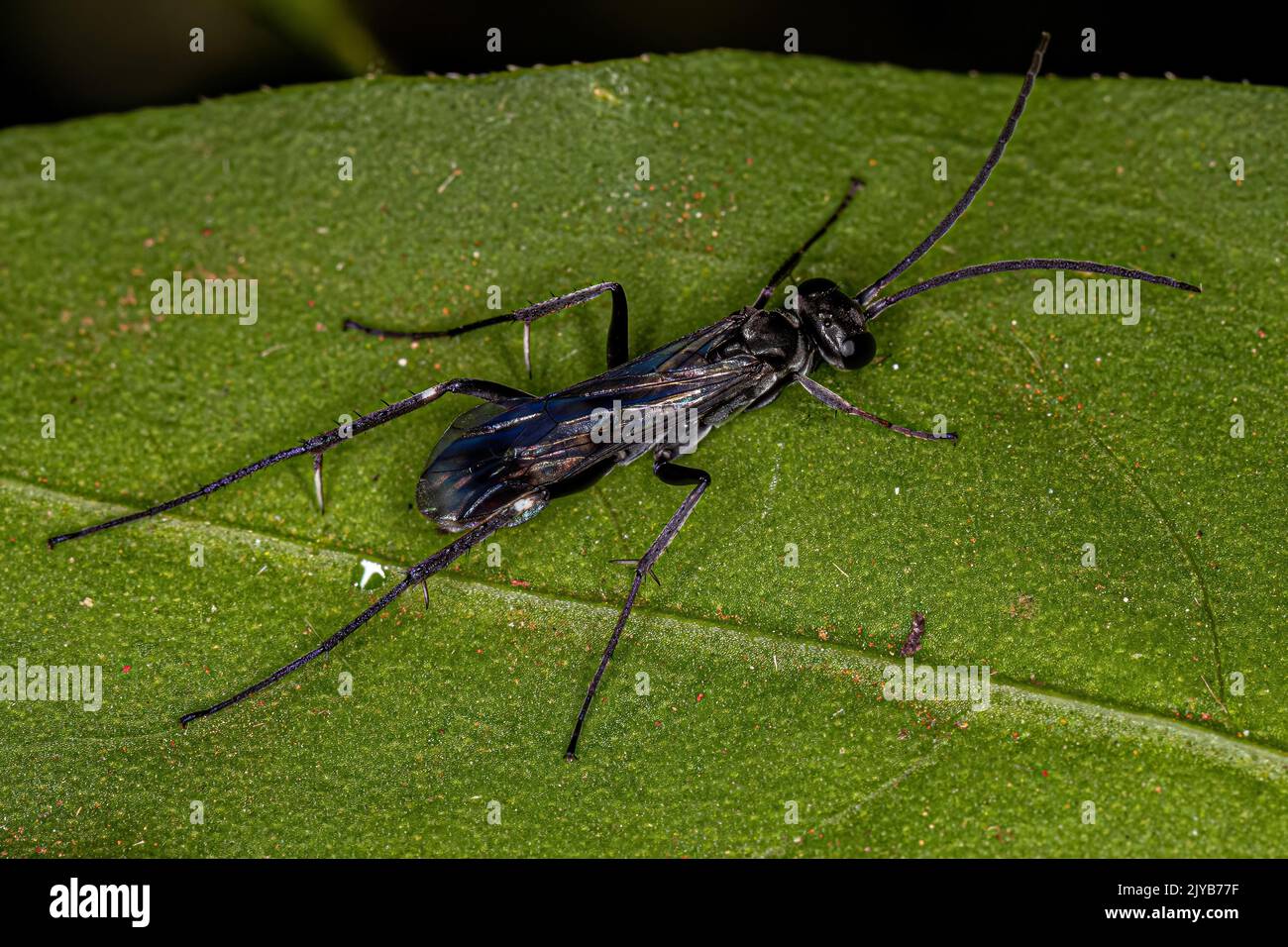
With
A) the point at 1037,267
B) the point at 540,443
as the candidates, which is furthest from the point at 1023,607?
the point at 540,443

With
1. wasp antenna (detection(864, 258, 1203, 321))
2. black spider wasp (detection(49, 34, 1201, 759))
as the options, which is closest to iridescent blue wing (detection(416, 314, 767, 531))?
black spider wasp (detection(49, 34, 1201, 759))

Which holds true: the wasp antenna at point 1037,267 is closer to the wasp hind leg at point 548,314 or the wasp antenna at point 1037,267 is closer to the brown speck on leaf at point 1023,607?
the wasp hind leg at point 548,314

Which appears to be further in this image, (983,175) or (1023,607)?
(1023,607)

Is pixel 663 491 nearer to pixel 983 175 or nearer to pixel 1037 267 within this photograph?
pixel 1037 267

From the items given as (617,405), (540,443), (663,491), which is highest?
(617,405)

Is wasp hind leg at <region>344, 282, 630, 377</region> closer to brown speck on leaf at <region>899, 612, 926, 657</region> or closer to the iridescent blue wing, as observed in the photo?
the iridescent blue wing

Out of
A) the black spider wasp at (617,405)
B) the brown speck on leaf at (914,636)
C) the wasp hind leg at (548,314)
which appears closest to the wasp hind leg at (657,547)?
the black spider wasp at (617,405)

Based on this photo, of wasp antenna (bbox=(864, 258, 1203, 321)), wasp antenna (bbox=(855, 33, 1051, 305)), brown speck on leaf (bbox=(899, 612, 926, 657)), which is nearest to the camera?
wasp antenna (bbox=(864, 258, 1203, 321))

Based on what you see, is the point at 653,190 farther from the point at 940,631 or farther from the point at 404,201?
the point at 940,631
